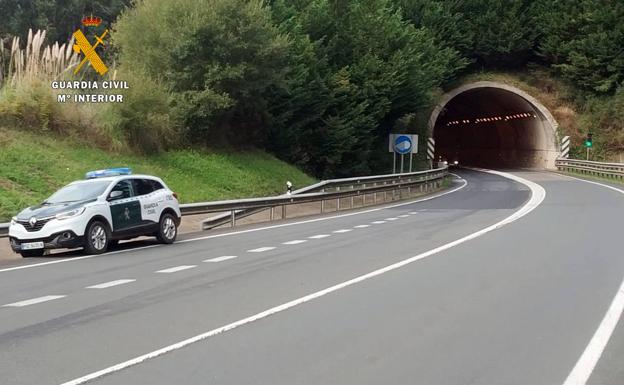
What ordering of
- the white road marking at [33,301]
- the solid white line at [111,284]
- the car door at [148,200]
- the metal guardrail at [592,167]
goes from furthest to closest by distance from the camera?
1. the metal guardrail at [592,167]
2. the car door at [148,200]
3. the solid white line at [111,284]
4. the white road marking at [33,301]

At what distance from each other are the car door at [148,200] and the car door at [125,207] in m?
0.13

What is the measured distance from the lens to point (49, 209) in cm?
1430

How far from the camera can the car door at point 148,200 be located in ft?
52.5

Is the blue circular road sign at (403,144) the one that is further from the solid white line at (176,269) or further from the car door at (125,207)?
the solid white line at (176,269)

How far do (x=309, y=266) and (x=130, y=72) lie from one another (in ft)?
52.9

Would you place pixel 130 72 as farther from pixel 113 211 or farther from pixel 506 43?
pixel 506 43

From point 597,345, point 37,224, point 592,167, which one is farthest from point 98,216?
point 592,167

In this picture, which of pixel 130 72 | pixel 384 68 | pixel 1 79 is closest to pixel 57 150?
pixel 1 79

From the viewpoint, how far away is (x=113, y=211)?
15.1 meters

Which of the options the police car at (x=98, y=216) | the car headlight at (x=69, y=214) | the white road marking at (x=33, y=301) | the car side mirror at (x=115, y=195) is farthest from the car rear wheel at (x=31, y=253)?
the white road marking at (x=33, y=301)

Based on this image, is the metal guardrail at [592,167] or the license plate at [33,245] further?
the metal guardrail at [592,167]

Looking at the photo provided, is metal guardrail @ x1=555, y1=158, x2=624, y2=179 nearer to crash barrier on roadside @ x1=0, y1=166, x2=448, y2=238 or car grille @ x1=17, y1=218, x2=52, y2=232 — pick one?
crash barrier on roadside @ x1=0, y1=166, x2=448, y2=238

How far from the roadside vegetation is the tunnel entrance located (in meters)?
1.85

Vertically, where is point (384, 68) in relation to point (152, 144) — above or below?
above
